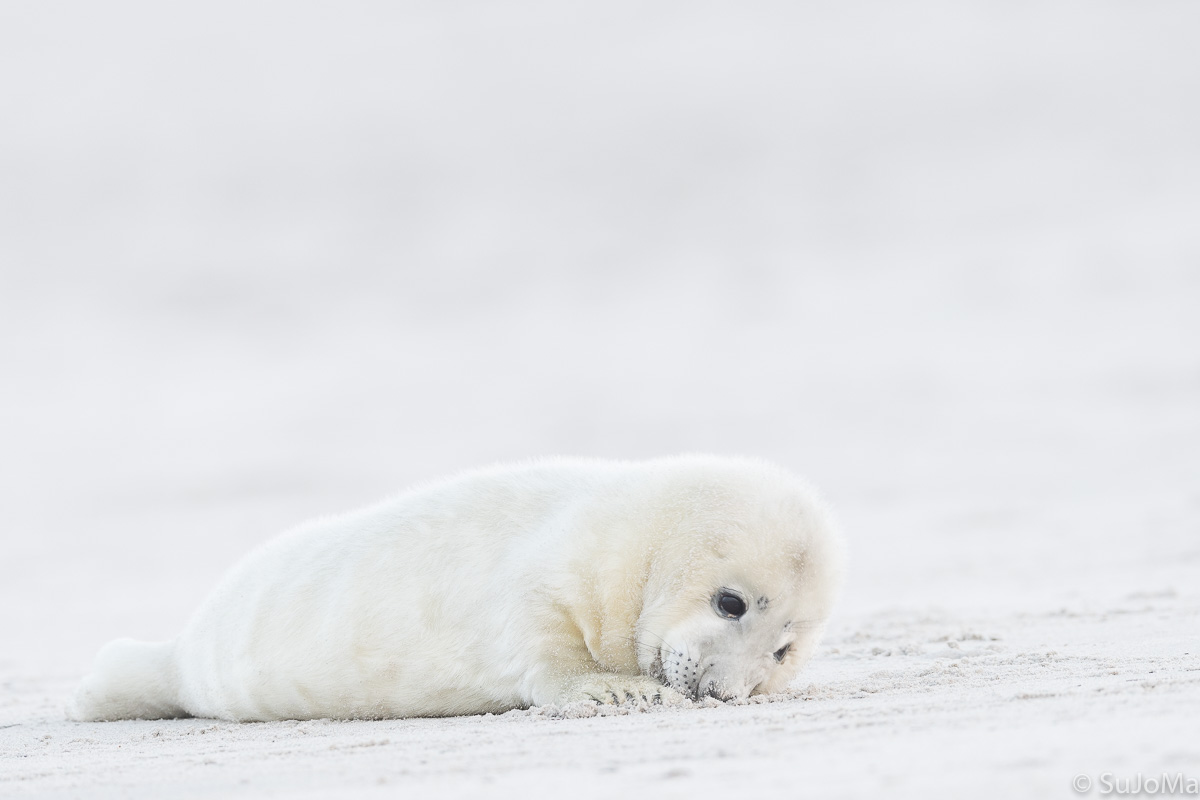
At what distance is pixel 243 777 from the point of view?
280 cm

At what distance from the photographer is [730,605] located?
396 centimetres

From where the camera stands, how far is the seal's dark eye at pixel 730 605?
156 inches

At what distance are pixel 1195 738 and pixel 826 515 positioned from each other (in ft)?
6.57

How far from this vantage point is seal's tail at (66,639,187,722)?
15.7ft

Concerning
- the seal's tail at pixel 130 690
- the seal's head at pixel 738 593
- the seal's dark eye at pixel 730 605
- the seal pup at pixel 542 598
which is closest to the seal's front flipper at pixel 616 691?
the seal pup at pixel 542 598

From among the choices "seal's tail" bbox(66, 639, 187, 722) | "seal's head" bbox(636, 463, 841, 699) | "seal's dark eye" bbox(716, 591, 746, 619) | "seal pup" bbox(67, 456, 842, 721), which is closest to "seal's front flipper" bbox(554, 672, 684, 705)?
"seal pup" bbox(67, 456, 842, 721)

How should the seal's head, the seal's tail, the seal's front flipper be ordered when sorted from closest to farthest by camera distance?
the seal's front flipper < the seal's head < the seal's tail

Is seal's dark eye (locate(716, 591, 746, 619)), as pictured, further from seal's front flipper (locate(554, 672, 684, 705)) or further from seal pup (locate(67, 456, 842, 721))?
seal's front flipper (locate(554, 672, 684, 705))

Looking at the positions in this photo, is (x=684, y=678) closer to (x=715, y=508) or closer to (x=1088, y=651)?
(x=715, y=508)

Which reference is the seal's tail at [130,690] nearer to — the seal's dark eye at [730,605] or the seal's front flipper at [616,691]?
the seal's front flipper at [616,691]

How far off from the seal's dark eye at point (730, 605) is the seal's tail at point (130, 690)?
220cm

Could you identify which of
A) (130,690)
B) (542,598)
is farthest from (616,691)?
(130,690)

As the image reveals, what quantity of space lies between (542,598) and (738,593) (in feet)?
2.06

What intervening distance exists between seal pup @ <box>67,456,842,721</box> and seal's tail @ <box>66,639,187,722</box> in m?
0.31
